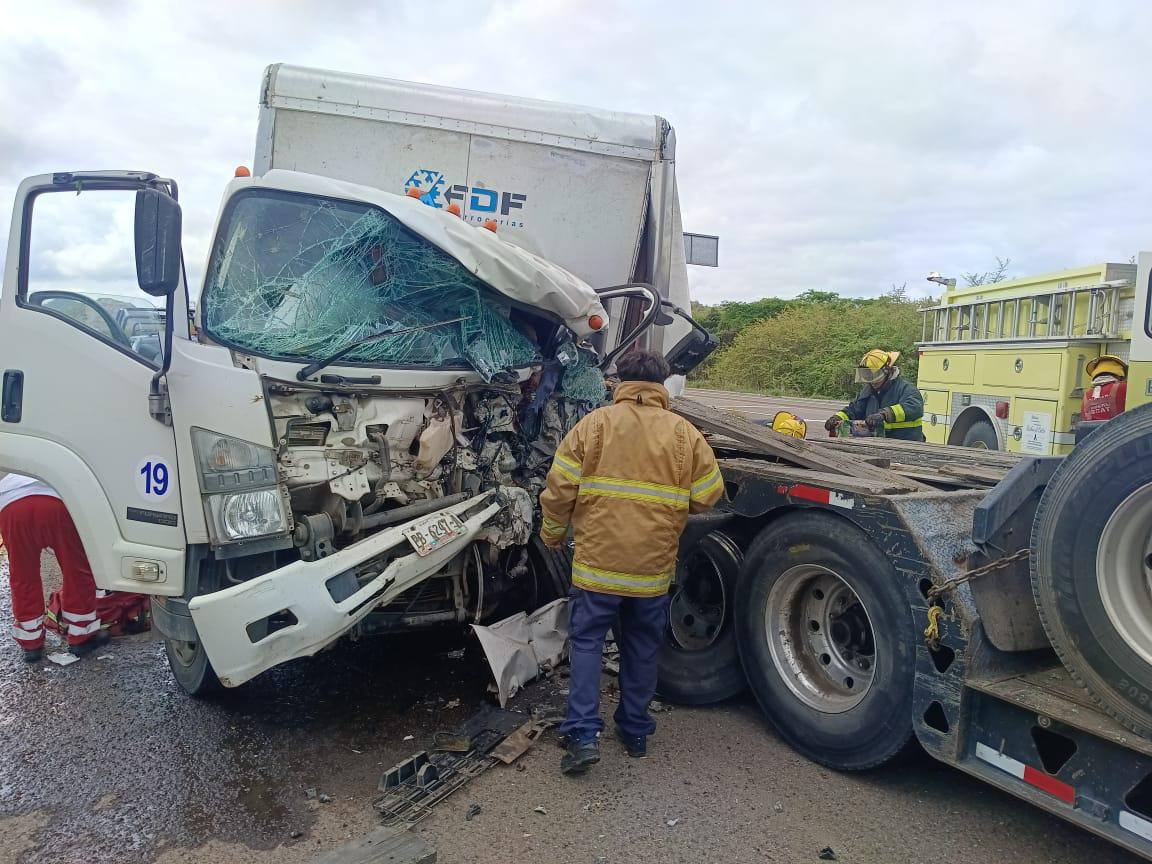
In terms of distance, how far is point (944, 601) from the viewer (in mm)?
2965

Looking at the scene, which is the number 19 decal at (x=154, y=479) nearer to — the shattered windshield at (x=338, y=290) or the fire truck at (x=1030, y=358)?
the shattered windshield at (x=338, y=290)

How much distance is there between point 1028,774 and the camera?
2723 millimetres

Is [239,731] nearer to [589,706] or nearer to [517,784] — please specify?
[517,784]

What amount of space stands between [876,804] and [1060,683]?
85cm

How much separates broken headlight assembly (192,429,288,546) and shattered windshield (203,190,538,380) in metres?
0.45

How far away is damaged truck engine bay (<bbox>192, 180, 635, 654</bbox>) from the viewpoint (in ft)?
11.5

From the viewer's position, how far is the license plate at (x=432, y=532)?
3578 millimetres

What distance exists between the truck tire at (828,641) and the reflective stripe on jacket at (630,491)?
1.46ft

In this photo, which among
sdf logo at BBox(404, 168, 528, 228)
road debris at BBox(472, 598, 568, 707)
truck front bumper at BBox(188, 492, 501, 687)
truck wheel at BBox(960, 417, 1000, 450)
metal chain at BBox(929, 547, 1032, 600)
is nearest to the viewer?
metal chain at BBox(929, 547, 1032, 600)

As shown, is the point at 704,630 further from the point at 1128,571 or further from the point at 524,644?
the point at 1128,571

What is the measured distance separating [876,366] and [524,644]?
4.25 metres

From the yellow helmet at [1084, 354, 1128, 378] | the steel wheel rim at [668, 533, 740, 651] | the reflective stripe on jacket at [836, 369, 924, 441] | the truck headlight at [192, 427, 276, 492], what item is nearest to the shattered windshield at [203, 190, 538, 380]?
the truck headlight at [192, 427, 276, 492]

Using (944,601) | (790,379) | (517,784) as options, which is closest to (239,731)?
(517,784)

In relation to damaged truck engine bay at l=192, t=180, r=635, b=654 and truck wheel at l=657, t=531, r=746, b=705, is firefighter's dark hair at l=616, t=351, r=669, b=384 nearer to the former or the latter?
damaged truck engine bay at l=192, t=180, r=635, b=654
